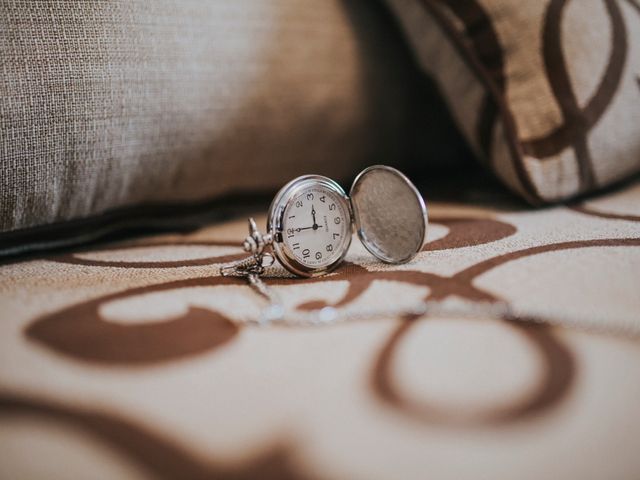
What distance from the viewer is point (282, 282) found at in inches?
22.7

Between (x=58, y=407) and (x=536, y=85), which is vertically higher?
(x=536, y=85)

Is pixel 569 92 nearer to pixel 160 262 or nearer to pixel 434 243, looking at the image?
pixel 434 243

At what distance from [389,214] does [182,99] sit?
0.33 metres

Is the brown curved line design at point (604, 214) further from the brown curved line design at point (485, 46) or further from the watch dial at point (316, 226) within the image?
the watch dial at point (316, 226)

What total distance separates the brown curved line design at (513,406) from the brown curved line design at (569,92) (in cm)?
45

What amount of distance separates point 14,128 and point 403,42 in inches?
25.7

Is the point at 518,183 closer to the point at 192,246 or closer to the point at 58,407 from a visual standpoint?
the point at 192,246

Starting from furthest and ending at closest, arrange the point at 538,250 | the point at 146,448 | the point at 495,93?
the point at 495,93
the point at 538,250
the point at 146,448

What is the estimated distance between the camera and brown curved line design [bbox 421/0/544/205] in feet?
2.55

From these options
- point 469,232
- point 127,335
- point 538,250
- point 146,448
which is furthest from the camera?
point 469,232

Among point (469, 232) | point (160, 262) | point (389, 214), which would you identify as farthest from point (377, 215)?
point (160, 262)

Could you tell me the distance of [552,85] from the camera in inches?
30.5

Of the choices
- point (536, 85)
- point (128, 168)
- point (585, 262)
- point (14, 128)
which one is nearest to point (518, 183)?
point (536, 85)

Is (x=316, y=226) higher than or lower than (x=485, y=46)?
lower
